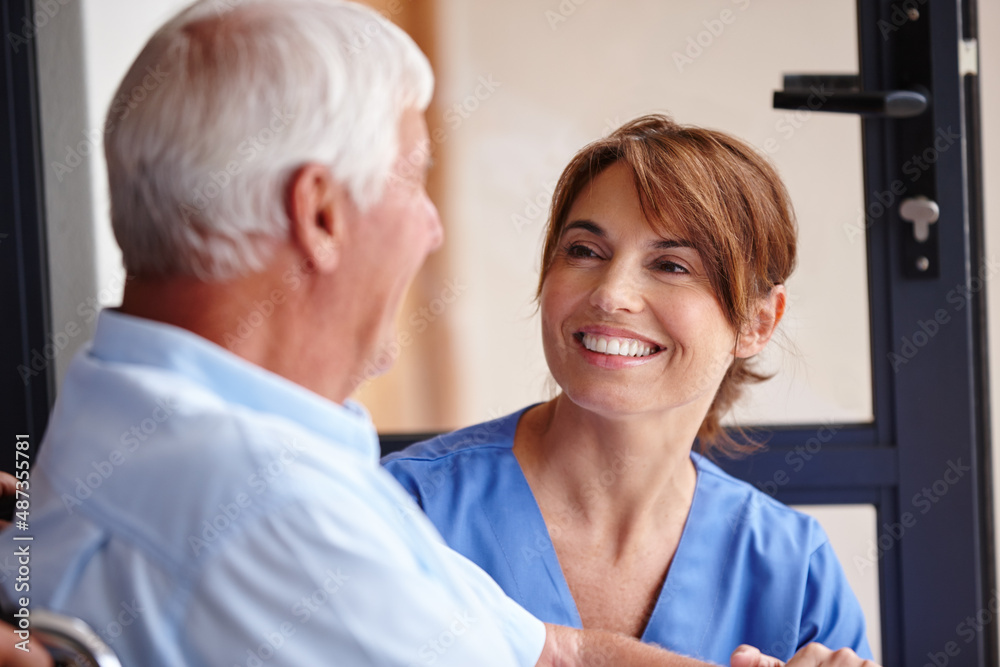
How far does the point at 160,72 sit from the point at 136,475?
332mm

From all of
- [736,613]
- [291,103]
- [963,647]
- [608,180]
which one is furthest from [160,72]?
[963,647]

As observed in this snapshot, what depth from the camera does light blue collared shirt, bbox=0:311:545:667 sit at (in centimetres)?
61

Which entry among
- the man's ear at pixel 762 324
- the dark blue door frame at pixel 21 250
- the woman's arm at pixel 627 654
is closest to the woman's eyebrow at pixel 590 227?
the man's ear at pixel 762 324

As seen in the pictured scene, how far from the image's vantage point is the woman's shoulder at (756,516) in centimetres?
133

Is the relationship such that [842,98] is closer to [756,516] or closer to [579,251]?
[579,251]

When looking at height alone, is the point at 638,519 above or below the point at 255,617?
below

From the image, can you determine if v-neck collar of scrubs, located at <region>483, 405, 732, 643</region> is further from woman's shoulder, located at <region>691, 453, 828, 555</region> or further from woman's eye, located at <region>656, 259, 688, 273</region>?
woman's eye, located at <region>656, 259, 688, 273</region>

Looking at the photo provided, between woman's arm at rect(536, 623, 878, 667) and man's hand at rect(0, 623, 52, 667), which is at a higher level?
man's hand at rect(0, 623, 52, 667)

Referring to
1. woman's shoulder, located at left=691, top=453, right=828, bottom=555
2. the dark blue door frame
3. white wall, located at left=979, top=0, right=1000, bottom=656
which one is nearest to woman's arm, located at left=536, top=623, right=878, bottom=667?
woman's shoulder, located at left=691, top=453, right=828, bottom=555

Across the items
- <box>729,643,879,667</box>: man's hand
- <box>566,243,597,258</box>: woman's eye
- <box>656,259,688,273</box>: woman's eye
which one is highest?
<box>566,243,597,258</box>: woman's eye

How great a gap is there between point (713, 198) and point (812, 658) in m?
0.62

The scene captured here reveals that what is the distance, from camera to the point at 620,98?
1.69 meters

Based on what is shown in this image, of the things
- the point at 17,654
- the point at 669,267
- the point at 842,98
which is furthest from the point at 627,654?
the point at 842,98

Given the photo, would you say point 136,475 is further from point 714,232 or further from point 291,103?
point 714,232
